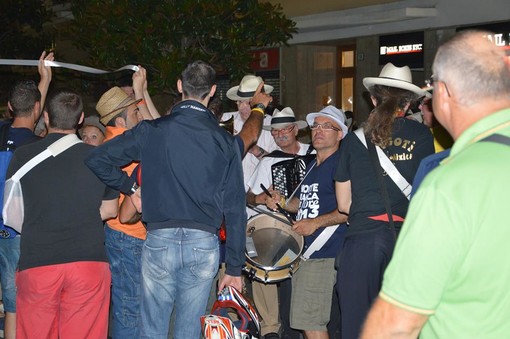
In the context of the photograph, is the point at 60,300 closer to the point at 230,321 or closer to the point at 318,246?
the point at 230,321

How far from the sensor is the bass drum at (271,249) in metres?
6.59

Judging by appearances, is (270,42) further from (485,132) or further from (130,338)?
(485,132)

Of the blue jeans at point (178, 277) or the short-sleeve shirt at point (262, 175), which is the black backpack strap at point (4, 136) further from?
the short-sleeve shirt at point (262, 175)

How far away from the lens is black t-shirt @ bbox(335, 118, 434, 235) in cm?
516

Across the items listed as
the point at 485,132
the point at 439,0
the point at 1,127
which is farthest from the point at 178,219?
the point at 439,0

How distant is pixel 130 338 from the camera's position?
20.7ft

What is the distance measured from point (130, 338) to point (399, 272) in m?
4.21

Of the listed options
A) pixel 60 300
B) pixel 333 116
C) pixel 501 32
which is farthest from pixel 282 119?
pixel 501 32

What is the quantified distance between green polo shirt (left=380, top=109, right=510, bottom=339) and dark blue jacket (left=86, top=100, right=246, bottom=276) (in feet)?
8.63

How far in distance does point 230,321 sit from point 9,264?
2.34m

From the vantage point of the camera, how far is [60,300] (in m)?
5.23

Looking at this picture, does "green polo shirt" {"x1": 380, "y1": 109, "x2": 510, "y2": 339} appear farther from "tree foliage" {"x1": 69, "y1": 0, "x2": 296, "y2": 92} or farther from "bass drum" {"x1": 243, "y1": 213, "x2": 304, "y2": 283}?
"tree foliage" {"x1": 69, "y1": 0, "x2": 296, "y2": 92}

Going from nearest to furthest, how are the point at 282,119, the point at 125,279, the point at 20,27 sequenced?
the point at 125,279 → the point at 282,119 → the point at 20,27

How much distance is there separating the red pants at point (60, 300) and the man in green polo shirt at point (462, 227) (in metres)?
3.06
